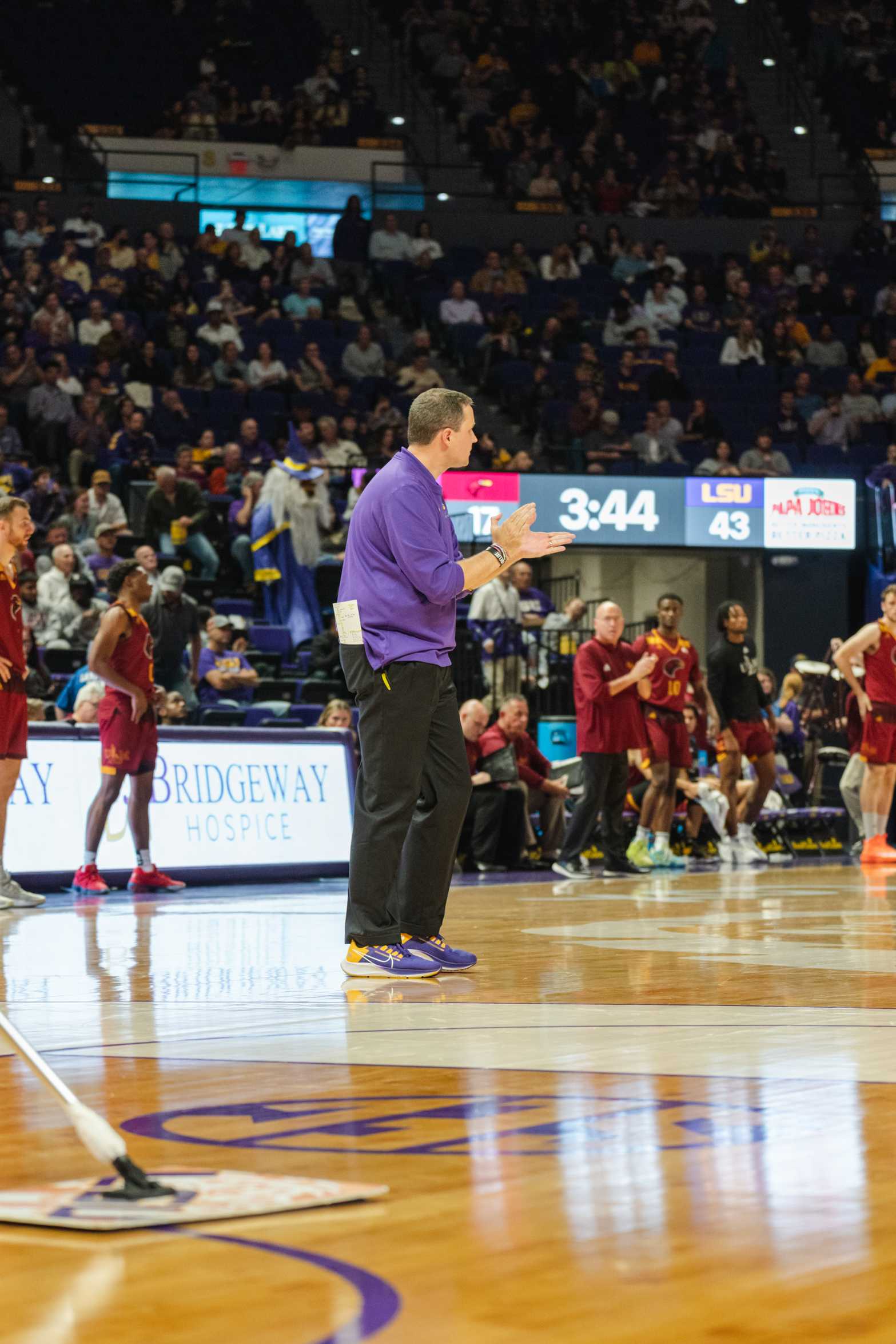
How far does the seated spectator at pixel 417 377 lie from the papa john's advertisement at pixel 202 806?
30.0 feet

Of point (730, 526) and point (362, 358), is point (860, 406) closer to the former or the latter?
point (730, 526)

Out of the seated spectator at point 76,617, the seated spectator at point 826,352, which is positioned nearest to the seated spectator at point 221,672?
the seated spectator at point 76,617

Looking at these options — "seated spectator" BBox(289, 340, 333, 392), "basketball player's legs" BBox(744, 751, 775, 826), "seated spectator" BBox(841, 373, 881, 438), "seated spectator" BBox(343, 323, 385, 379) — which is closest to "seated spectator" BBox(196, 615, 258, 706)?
"basketball player's legs" BBox(744, 751, 775, 826)

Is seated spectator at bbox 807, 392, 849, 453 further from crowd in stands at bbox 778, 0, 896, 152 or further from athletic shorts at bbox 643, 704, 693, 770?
athletic shorts at bbox 643, 704, 693, 770

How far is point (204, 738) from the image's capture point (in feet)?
37.8

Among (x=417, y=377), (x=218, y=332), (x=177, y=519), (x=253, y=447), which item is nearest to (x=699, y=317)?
(x=417, y=377)

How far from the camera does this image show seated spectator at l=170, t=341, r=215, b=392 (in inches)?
757

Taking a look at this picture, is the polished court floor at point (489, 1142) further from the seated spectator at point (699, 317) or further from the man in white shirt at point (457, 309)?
the seated spectator at point (699, 317)

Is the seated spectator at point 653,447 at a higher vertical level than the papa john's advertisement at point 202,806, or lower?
higher

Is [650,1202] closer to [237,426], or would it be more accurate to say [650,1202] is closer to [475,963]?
[475,963]

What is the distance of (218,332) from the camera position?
20.1 metres

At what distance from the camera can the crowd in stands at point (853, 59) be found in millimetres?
27391

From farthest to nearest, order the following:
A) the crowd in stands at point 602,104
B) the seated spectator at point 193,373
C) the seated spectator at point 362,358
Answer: the crowd in stands at point 602,104 → the seated spectator at point 362,358 → the seated spectator at point 193,373

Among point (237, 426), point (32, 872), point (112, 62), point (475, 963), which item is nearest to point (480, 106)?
point (112, 62)
